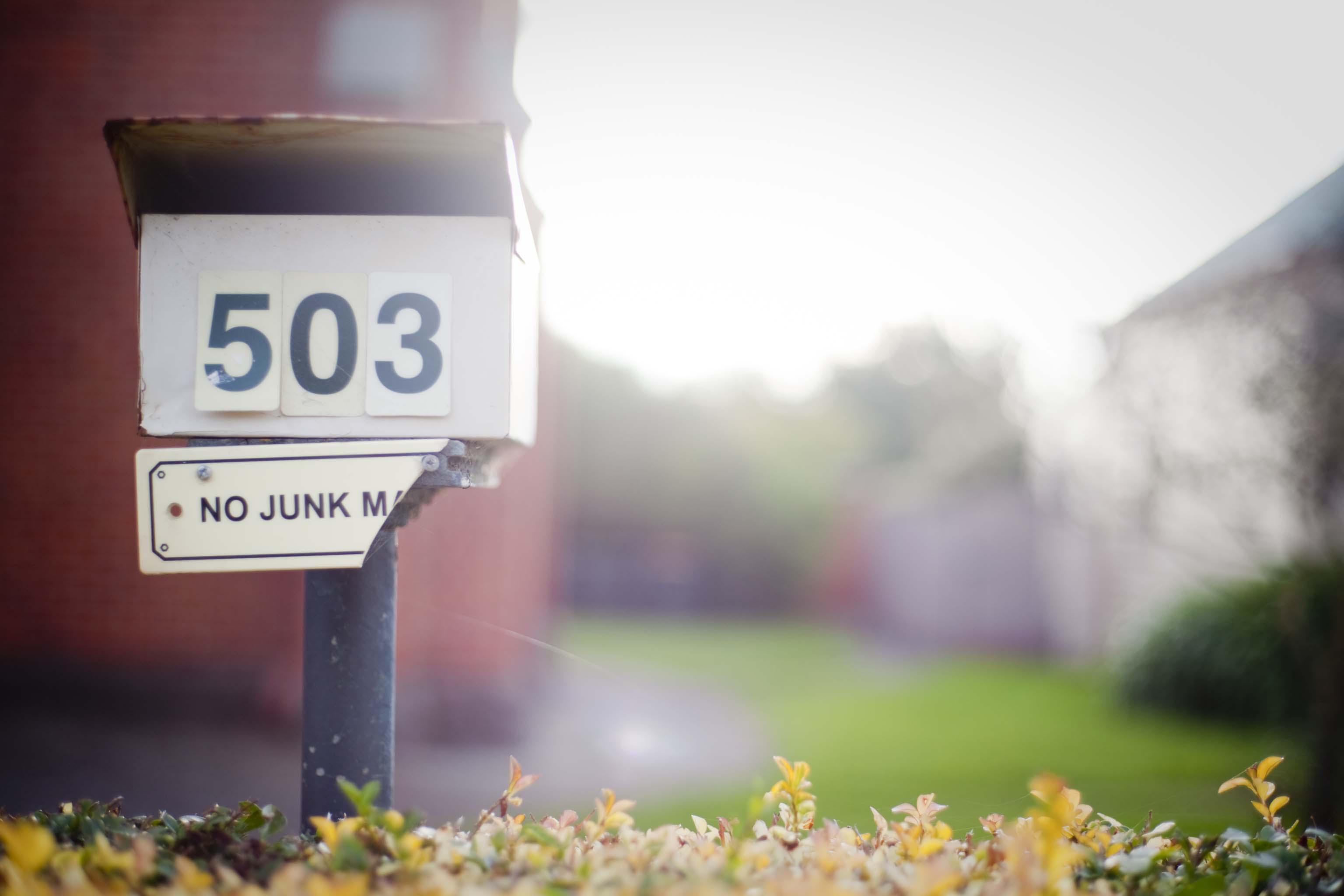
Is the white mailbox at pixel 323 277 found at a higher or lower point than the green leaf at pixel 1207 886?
higher

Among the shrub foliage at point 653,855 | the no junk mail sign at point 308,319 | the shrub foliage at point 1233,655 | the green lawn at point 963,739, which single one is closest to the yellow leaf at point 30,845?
the shrub foliage at point 653,855

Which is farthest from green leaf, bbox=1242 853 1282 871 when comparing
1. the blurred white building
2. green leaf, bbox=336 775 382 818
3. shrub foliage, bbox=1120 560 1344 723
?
shrub foliage, bbox=1120 560 1344 723

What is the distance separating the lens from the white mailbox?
4.85ft

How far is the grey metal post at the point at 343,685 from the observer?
1.54 meters

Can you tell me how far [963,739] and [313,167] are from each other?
6069 mm

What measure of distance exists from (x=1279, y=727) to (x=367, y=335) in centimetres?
731

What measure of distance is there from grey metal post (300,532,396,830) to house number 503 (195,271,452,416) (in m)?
0.25

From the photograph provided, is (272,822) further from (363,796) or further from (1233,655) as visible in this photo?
(1233,655)

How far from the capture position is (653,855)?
134 centimetres

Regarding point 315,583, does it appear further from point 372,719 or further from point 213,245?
point 213,245

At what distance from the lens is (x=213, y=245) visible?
153cm

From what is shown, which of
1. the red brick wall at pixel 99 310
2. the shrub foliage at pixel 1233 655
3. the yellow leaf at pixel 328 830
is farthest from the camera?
the shrub foliage at pixel 1233 655

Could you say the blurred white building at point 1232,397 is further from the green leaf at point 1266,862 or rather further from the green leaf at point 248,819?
the green leaf at point 248,819

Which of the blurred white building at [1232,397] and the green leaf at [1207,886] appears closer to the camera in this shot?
the green leaf at [1207,886]
